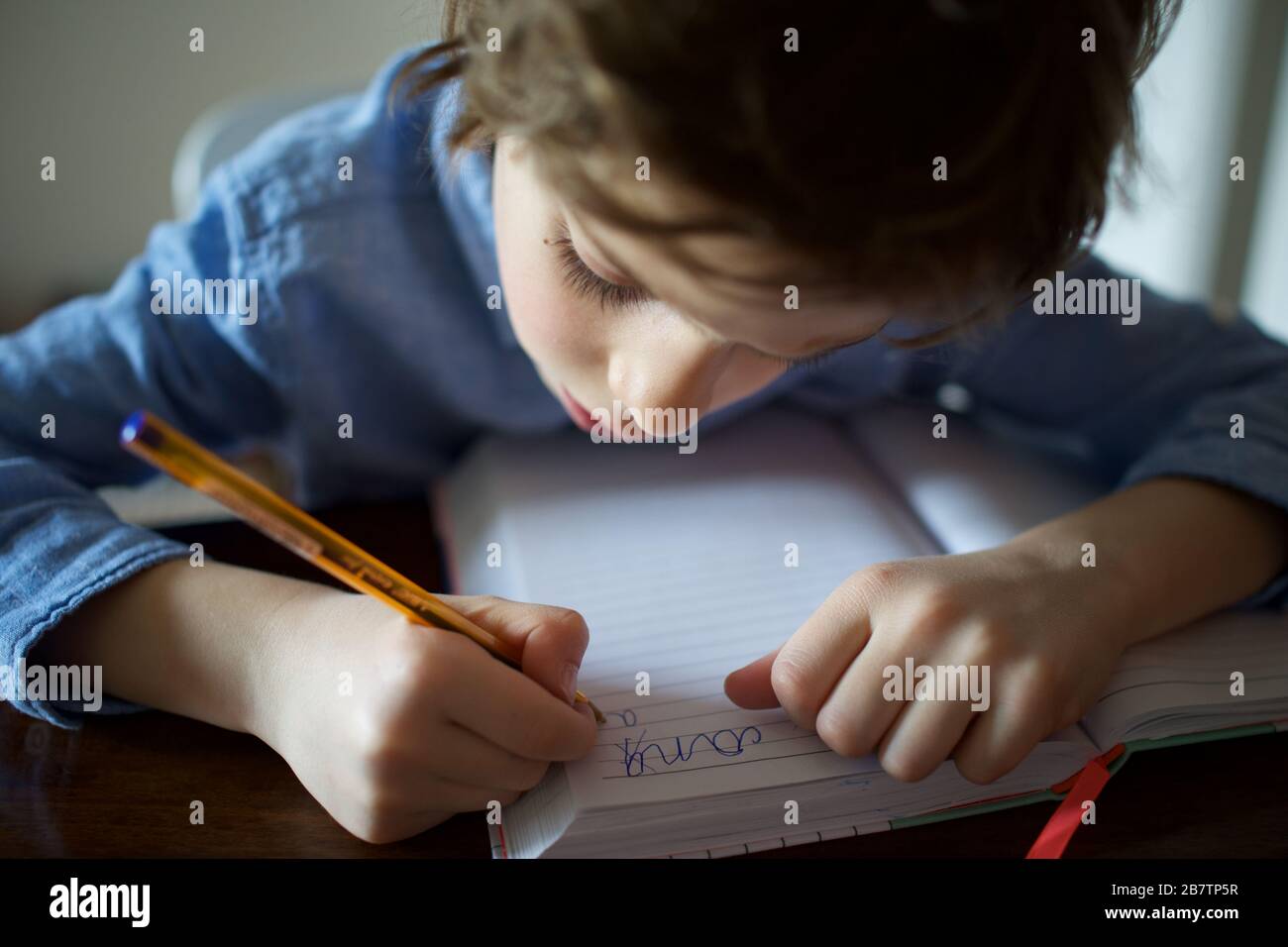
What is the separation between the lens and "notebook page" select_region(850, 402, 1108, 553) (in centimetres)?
62

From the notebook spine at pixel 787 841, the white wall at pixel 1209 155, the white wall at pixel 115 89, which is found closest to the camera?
the notebook spine at pixel 787 841

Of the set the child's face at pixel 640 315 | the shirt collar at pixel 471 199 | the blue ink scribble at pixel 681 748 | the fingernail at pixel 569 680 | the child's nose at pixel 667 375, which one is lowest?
the blue ink scribble at pixel 681 748

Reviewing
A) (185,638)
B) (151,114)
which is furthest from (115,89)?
(185,638)

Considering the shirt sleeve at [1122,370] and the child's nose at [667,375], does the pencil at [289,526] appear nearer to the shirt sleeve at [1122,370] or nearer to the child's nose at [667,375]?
the child's nose at [667,375]

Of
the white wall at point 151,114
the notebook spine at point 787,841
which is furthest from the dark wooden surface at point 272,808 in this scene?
the white wall at point 151,114

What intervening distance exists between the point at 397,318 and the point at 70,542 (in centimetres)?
25

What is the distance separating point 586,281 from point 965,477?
1.05 feet

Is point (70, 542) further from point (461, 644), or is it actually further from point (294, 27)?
point (294, 27)

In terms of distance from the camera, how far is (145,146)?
1504 mm

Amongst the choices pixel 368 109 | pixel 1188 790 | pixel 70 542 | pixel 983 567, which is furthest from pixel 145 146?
pixel 1188 790

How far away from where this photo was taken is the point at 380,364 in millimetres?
703

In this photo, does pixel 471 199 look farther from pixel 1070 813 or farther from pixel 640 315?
pixel 1070 813

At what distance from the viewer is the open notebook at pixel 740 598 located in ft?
1.38

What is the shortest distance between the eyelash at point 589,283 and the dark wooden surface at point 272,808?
22cm
